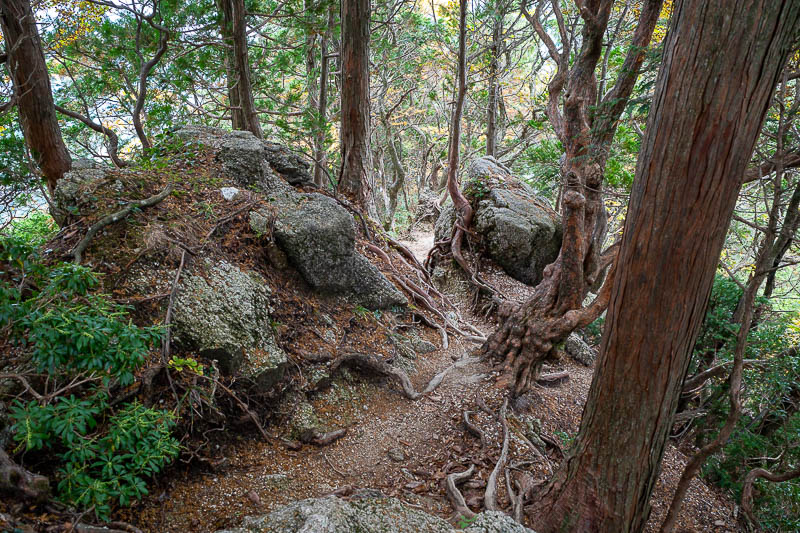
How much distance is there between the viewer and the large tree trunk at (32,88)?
414 centimetres

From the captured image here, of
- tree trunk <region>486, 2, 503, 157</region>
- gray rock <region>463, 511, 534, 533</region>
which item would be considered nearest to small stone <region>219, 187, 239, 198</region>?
gray rock <region>463, 511, 534, 533</region>

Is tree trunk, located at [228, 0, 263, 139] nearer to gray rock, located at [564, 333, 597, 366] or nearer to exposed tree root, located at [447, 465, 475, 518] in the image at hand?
exposed tree root, located at [447, 465, 475, 518]

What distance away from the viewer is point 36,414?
1.65 m

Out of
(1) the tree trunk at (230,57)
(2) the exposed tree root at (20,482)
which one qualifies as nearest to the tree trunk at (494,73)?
(1) the tree trunk at (230,57)

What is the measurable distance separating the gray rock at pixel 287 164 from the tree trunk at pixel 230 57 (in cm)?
117

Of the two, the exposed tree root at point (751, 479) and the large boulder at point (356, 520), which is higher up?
the large boulder at point (356, 520)

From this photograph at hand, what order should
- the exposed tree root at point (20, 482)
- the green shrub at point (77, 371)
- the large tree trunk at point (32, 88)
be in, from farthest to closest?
the large tree trunk at point (32, 88) < the exposed tree root at point (20, 482) < the green shrub at point (77, 371)

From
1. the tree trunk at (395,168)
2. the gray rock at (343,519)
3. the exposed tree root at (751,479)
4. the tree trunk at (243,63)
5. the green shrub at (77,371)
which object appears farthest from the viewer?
the tree trunk at (395,168)

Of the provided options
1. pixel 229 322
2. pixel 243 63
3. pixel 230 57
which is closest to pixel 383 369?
pixel 229 322

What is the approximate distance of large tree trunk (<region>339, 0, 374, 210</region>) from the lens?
21.4 feet

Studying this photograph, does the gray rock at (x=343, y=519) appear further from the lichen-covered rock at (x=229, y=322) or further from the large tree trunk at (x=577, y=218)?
the large tree trunk at (x=577, y=218)

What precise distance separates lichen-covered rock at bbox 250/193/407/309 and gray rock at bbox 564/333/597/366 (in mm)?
3421

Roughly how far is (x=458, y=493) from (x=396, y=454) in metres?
0.67

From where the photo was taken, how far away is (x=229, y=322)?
333 cm
